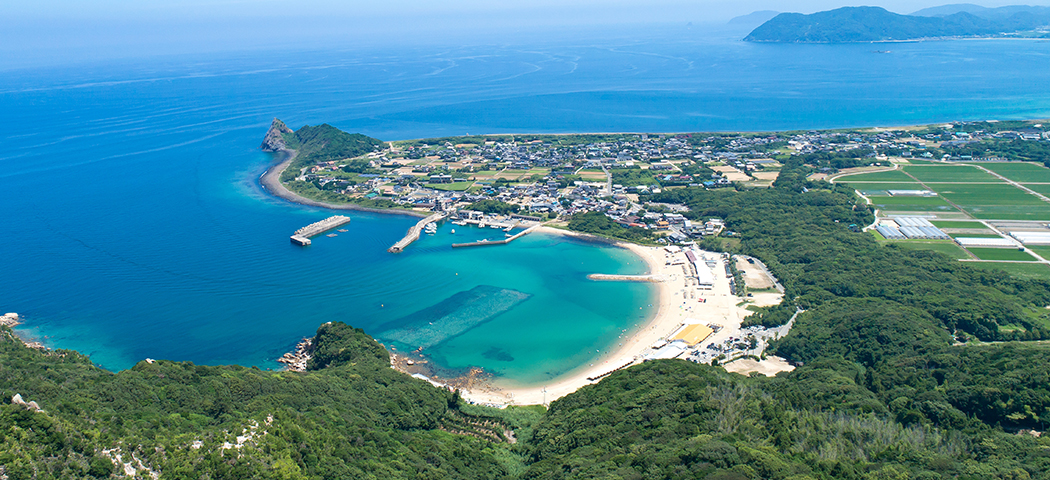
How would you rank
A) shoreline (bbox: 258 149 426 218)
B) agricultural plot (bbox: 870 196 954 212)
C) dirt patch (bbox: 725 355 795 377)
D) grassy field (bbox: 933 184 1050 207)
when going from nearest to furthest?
dirt patch (bbox: 725 355 795 377) → agricultural plot (bbox: 870 196 954 212) → grassy field (bbox: 933 184 1050 207) → shoreline (bbox: 258 149 426 218)

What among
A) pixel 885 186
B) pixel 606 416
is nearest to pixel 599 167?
pixel 885 186

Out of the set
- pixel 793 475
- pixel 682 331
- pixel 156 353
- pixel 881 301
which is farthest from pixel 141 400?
pixel 881 301

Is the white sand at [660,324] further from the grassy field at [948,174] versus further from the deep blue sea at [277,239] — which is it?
the grassy field at [948,174]

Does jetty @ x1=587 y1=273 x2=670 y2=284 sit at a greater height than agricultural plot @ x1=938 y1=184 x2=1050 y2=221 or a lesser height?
lesser

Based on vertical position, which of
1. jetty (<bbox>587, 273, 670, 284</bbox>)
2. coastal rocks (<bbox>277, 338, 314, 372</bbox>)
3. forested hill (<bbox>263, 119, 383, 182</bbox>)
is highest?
forested hill (<bbox>263, 119, 383, 182</bbox>)

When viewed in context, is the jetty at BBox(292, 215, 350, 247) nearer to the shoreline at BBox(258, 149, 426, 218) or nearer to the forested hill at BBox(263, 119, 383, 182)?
the shoreline at BBox(258, 149, 426, 218)

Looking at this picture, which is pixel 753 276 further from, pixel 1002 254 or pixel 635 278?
pixel 1002 254

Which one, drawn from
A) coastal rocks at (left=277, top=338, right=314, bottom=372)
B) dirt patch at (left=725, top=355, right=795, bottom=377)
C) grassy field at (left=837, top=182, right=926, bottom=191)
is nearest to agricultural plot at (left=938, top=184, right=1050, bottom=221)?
grassy field at (left=837, top=182, right=926, bottom=191)

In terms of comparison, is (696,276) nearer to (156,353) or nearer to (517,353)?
(517,353)
